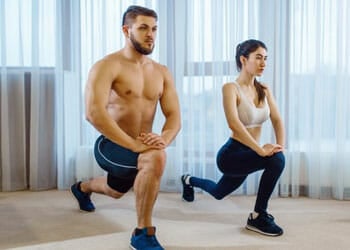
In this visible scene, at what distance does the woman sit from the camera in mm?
2143

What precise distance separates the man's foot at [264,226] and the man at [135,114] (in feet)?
1.88

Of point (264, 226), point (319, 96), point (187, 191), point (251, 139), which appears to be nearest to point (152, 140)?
point (251, 139)

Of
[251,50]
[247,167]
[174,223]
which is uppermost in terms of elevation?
[251,50]

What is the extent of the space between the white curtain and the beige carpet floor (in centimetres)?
22

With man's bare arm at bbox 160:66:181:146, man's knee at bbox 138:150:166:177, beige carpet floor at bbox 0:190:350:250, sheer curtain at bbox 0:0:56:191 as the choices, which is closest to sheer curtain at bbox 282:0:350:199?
beige carpet floor at bbox 0:190:350:250

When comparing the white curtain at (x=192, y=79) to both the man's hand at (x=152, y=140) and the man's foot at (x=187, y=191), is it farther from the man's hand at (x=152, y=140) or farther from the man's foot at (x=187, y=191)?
the man's hand at (x=152, y=140)

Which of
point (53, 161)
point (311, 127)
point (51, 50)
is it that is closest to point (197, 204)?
point (311, 127)

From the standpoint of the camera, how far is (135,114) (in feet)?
6.81

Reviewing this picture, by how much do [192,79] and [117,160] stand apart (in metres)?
1.23

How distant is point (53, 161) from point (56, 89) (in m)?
0.55

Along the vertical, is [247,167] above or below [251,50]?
below

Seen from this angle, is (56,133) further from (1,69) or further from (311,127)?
(311,127)

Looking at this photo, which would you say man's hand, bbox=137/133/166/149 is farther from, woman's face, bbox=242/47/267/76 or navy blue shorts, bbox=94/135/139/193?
woman's face, bbox=242/47/267/76

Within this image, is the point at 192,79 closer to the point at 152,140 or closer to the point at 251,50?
the point at 251,50
